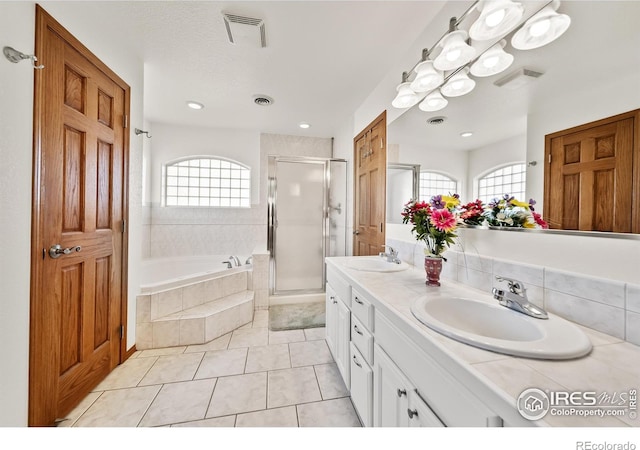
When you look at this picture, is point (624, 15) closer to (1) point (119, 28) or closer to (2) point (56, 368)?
(1) point (119, 28)

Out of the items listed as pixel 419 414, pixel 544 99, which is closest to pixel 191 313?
pixel 419 414

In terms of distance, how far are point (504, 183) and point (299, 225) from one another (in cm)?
252

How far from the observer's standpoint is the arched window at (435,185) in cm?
133

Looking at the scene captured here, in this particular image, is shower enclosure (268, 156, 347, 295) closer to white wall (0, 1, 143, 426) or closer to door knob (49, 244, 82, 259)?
door knob (49, 244, 82, 259)

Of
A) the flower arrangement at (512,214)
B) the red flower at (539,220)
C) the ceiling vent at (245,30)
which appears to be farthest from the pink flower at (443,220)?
the ceiling vent at (245,30)

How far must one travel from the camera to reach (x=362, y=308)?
3.95 feet

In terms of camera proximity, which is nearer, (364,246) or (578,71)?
(578,71)

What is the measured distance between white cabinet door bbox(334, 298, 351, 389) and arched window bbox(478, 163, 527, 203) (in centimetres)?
97

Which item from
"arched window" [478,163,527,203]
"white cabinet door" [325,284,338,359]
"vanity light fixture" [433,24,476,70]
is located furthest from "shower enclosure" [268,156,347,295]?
"arched window" [478,163,527,203]

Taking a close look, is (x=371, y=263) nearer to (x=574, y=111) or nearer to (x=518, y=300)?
(x=518, y=300)

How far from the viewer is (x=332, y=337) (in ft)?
5.73

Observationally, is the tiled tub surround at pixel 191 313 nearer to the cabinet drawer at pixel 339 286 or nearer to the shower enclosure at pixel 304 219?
the shower enclosure at pixel 304 219
